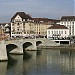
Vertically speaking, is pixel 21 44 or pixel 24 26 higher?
pixel 24 26

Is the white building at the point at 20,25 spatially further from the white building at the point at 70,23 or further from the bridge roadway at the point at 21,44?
the bridge roadway at the point at 21,44

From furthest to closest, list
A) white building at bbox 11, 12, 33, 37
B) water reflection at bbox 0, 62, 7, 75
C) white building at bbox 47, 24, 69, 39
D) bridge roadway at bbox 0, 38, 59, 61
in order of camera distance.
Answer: white building at bbox 11, 12, 33, 37, white building at bbox 47, 24, 69, 39, bridge roadway at bbox 0, 38, 59, 61, water reflection at bbox 0, 62, 7, 75

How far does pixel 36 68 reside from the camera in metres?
39.3

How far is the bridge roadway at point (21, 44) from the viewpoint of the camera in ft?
146

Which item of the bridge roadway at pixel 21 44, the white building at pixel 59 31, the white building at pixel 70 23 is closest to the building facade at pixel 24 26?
the white building at pixel 70 23

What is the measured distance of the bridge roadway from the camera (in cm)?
4459

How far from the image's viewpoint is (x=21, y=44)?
182 feet

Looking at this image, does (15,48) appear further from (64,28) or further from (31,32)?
(31,32)

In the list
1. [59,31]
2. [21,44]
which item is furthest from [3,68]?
[59,31]

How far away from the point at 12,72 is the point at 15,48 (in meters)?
19.3

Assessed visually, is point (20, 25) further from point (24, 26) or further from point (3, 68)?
point (3, 68)

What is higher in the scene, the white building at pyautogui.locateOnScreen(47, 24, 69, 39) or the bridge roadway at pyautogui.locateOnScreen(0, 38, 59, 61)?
the white building at pyautogui.locateOnScreen(47, 24, 69, 39)

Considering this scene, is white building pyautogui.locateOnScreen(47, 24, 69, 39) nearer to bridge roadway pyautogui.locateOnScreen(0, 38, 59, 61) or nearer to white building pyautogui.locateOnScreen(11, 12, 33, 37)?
white building pyautogui.locateOnScreen(11, 12, 33, 37)

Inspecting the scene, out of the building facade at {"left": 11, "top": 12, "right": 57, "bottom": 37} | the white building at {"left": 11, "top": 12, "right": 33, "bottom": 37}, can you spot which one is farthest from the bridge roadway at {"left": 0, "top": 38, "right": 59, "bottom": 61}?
the white building at {"left": 11, "top": 12, "right": 33, "bottom": 37}
